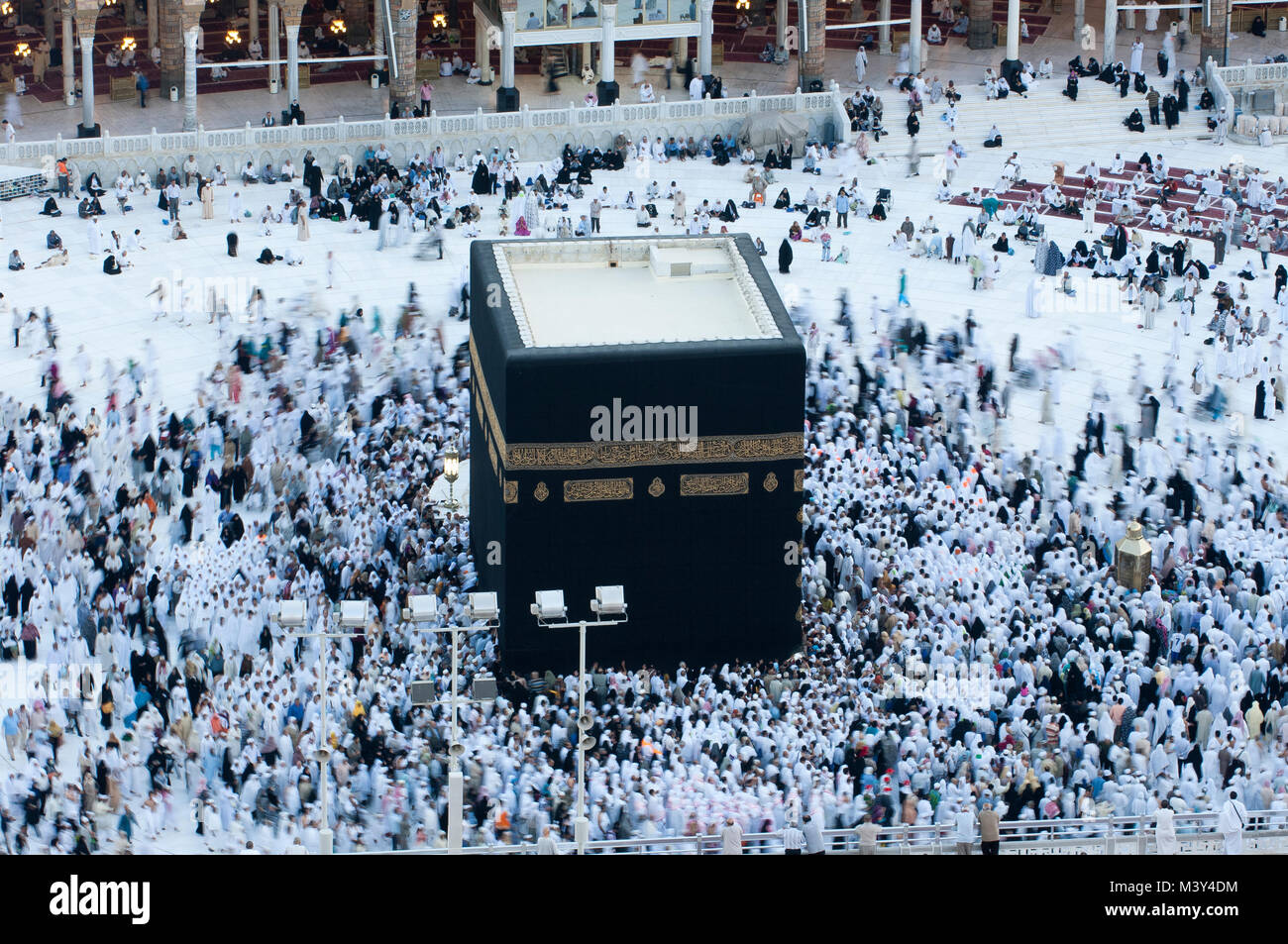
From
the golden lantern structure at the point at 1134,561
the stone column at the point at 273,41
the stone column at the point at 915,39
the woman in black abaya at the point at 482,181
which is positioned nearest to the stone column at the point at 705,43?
the stone column at the point at 915,39

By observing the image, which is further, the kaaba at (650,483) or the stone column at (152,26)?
the stone column at (152,26)

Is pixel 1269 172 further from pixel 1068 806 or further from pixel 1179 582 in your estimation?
pixel 1068 806

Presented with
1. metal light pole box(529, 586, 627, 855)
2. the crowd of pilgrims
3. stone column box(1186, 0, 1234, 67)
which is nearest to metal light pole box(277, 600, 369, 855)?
the crowd of pilgrims

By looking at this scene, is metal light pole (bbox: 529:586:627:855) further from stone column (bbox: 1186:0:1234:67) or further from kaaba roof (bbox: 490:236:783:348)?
stone column (bbox: 1186:0:1234:67)

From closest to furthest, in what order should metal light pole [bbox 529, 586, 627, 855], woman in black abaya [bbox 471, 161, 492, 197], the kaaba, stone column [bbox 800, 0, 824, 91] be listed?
metal light pole [bbox 529, 586, 627, 855] → the kaaba → woman in black abaya [bbox 471, 161, 492, 197] → stone column [bbox 800, 0, 824, 91]

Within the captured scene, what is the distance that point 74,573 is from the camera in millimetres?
37844

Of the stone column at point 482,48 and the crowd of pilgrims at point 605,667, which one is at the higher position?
the stone column at point 482,48

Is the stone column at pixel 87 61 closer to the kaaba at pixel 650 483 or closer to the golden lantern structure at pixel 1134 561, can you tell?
the kaaba at pixel 650 483

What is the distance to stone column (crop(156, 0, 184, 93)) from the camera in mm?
62469

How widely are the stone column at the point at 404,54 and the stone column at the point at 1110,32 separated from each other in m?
18.0

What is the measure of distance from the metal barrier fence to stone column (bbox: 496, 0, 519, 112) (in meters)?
35.3

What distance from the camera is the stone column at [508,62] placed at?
207ft

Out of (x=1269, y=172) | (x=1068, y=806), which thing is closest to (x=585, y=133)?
(x=1269, y=172)
